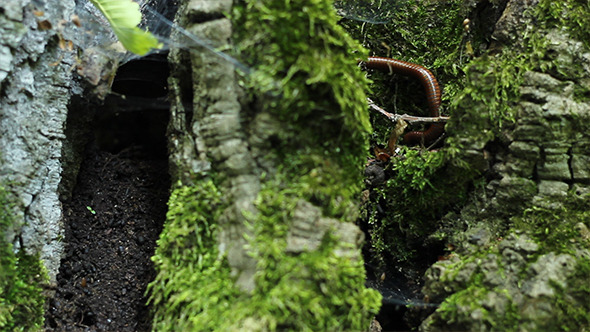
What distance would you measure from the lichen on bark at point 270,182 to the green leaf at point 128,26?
0.28m

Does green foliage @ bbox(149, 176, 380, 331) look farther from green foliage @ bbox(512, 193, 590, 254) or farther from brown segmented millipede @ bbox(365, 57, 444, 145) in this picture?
brown segmented millipede @ bbox(365, 57, 444, 145)

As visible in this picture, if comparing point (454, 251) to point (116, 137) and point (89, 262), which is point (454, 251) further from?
point (116, 137)

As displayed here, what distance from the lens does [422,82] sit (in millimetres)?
3439

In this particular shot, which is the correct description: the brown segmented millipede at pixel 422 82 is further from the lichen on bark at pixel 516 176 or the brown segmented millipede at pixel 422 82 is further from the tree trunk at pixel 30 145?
the tree trunk at pixel 30 145

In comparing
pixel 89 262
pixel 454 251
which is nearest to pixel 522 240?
pixel 454 251

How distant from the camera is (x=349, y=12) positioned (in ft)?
11.7

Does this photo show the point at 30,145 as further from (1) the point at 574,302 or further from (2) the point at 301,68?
(1) the point at 574,302

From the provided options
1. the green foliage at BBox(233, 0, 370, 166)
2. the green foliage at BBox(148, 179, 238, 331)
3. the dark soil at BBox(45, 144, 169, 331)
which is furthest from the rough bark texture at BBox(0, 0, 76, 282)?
the green foliage at BBox(233, 0, 370, 166)

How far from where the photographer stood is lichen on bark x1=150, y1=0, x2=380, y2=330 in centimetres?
214

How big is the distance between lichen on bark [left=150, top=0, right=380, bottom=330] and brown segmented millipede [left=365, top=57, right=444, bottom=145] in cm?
105

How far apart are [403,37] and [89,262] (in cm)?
284

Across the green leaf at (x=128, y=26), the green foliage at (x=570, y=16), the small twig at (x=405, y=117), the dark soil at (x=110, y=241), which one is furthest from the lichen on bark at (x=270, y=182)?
the green foliage at (x=570, y=16)

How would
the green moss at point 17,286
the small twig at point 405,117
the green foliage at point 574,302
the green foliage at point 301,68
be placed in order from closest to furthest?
the green foliage at point 301,68 → the green foliage at point 574,302 → the green moss at point 17,286 → the small twig at point 405,117

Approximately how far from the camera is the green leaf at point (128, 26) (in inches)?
100
